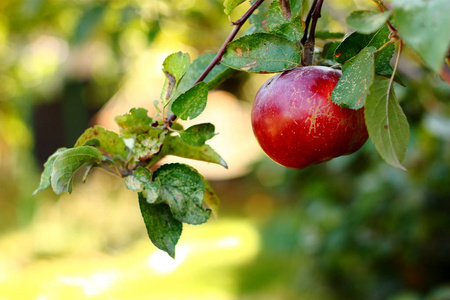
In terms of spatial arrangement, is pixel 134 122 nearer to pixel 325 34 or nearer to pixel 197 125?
pixel 197 125

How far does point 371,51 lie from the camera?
39 centimetres

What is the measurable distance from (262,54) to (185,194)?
0.14m

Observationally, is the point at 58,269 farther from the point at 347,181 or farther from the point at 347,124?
the point at 347,124

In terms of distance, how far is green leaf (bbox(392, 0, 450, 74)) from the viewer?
0.28m

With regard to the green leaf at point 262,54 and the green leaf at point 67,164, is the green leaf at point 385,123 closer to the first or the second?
the green leaf at point 262,54

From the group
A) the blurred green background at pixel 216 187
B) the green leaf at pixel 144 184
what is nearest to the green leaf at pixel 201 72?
the green leaf at pixel 144 184

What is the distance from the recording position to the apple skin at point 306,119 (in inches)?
17.5

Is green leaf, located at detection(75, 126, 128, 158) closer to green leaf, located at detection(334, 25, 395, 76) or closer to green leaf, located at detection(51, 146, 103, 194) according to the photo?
green leaf, located at detection(51, 146, 103, 194)

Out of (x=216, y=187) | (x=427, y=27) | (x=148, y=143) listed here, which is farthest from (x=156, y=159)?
(x=216, y=187)

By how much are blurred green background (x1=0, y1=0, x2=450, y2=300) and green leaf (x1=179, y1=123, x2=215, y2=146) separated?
2.22 ft

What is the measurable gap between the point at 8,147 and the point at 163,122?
12.9 feet

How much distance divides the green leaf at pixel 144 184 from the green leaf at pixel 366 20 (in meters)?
0.20

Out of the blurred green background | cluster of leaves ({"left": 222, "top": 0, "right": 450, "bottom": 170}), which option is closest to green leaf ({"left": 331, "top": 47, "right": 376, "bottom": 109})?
cluster of leaves ({"left": 222, "top": 0, "right": 450, "bottom": 170})

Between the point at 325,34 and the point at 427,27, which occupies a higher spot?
the point at 427,27
